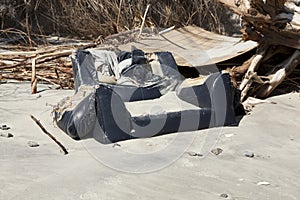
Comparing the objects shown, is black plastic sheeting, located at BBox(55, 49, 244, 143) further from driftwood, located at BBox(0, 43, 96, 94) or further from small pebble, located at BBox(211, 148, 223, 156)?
driftwood, located at BBox(0, 43, 96, 94)

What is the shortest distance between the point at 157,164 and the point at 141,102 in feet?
4.03

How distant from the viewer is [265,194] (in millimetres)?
3506

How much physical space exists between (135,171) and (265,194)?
0.89m

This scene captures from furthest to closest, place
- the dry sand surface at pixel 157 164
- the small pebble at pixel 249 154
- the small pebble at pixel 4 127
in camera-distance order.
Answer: the small pebble at pixel 4 127 → the small pebble at pixel 249 154 → the dry sand surface at pixel 157 164

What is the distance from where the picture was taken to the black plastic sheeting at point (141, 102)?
4441 millimetres

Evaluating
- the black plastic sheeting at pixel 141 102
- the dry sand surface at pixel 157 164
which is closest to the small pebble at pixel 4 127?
the dry sand surface at pixel 157 164

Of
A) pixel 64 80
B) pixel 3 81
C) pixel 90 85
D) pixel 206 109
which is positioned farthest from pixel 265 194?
pixel 3 81

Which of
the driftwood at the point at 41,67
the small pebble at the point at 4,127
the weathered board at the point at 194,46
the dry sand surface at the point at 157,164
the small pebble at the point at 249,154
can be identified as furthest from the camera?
the driftwood at the point at 41,67

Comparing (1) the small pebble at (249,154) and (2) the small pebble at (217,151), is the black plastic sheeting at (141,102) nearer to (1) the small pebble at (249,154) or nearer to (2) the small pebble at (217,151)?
(2) the small pebble at (217,151)

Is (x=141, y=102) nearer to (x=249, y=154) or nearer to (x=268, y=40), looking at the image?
(x=249, y=154)

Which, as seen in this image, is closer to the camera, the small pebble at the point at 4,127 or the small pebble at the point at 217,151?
the small pebble at the point at 217,151

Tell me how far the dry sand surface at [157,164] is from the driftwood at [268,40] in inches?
26.1

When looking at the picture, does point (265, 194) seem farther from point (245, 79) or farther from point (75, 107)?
point (245, 79)

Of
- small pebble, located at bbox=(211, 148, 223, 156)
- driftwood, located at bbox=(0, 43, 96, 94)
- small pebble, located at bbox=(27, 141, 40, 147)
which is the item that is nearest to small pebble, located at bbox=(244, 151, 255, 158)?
small pebble, located at bbox=(211, 148, 223, 156)
